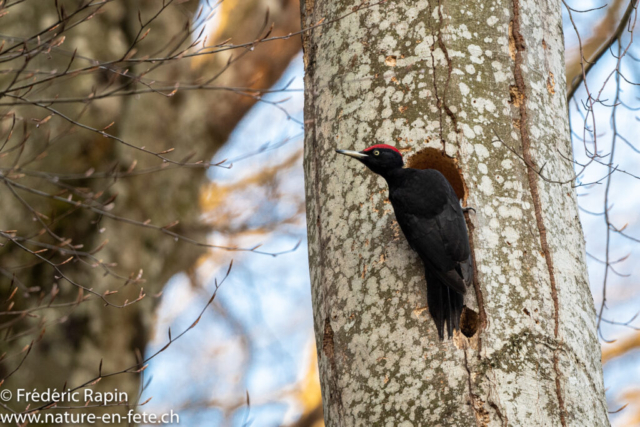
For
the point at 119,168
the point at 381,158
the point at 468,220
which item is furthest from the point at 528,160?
the point at 119,168

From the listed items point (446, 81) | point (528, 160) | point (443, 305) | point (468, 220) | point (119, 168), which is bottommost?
point (443, 305)

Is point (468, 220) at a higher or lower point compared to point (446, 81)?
lower

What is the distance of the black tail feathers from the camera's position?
220 cm

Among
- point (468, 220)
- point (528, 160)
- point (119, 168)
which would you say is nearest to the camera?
point (468, 220)

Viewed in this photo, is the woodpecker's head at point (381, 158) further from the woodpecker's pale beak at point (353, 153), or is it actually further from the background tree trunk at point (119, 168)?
the background tree trunk at point (119, 168)

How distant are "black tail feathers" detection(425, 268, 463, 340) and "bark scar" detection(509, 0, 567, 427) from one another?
35 centimetres

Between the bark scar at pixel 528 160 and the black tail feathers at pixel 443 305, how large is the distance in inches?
13.7

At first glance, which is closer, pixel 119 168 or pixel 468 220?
pixel 468 220

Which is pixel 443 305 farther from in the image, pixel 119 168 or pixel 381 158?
pixel 119 168

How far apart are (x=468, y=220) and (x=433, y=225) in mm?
133

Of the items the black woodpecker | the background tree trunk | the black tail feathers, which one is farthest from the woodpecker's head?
the background tree trunk

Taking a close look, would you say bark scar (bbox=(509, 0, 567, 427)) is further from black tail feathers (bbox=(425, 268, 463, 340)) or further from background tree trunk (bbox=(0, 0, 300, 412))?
background tree trunk (bbox=(0, 0, 300, 412))

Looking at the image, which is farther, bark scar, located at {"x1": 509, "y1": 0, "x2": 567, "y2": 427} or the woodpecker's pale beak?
the woodpecker's pale beak

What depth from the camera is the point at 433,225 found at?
7.98ft
